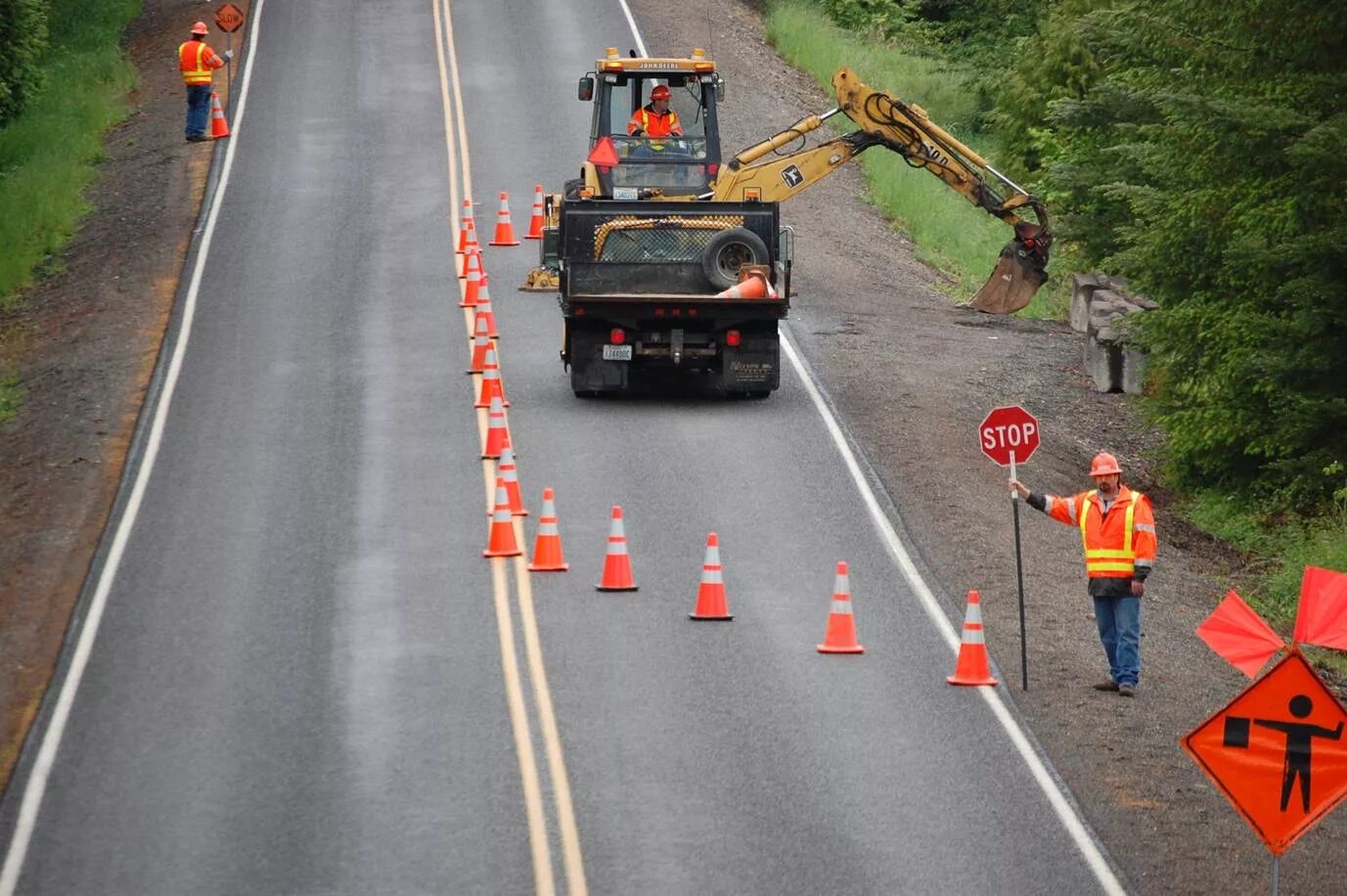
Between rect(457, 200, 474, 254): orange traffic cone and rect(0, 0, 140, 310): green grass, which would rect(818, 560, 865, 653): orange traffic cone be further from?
rect(0, 0, 140, 310): green grass

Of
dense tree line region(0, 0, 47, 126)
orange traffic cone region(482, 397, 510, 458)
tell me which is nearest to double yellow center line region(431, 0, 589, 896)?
orange traffic cone region(482, 397, 510, 458)

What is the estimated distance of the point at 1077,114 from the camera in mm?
29969

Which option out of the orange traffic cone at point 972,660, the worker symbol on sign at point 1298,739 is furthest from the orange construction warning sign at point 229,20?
the worker symbol on sign at point 1298,739

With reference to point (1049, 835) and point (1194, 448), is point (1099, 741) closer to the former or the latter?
point (1049, 835)

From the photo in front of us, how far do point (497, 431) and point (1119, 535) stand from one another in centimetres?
756

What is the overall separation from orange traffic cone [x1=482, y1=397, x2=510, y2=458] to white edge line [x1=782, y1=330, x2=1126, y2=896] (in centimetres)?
358

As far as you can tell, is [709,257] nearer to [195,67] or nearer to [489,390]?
[489,390]

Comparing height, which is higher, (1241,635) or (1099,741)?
(1241,635)

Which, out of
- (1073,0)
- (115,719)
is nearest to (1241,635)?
(115,719)

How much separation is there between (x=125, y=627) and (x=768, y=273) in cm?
926

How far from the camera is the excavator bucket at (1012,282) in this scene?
88.2 ft

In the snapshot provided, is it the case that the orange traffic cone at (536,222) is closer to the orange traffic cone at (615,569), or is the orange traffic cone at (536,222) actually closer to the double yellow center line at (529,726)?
the double yellow center line at (529,726)

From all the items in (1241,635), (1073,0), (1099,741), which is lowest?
(1099,741)

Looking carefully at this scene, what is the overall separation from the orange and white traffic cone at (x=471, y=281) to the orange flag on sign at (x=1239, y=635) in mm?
15626
